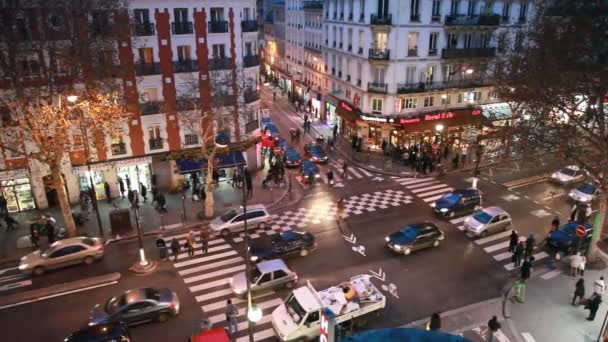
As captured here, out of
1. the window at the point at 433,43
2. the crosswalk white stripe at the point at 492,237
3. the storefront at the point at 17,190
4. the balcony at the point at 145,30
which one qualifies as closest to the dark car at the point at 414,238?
the crosswalk white stripe at the point at 492,237

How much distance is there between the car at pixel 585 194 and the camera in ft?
97.6

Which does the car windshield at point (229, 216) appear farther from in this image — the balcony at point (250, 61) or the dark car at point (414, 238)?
the balcony at point (250, 61)

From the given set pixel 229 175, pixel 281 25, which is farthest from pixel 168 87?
pixel 281 25

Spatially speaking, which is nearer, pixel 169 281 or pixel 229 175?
pixel 169 281

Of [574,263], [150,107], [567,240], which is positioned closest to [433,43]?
[567,240]

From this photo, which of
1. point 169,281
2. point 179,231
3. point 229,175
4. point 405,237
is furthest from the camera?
point 229,175

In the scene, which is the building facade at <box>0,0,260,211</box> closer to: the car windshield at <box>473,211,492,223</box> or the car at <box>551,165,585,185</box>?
the car windshield at <box>473,211,492,223</box>

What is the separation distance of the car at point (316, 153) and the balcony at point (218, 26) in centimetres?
1338

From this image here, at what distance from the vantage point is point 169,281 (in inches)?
868

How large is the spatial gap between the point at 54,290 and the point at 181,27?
17969 millimetres

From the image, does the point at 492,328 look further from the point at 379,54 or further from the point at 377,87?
the point at 379,54

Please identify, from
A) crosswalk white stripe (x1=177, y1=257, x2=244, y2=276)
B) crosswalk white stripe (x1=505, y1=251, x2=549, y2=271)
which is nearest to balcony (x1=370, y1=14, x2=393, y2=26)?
crosswalk white stripe (x1=505, y1=251, x2=549, y2=271)

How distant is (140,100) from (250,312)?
65.6ft

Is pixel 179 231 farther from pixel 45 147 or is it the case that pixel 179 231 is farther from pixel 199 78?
pixel 199 78
